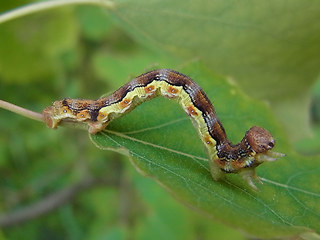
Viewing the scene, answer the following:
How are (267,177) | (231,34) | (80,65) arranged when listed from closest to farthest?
(267,177), (231,34), (80,65)

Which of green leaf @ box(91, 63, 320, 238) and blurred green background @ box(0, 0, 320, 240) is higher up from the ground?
blurred green background @ box(0, 0, 320, 240)

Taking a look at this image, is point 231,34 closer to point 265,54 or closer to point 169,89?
point 265,54

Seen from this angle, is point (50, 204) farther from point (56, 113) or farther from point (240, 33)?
point (240, 33)

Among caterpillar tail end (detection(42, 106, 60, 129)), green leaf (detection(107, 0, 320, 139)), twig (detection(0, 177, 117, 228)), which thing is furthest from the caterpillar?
twig (detection(0, 177, 117, 228))

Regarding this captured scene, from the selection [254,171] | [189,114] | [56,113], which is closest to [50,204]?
[56,113]

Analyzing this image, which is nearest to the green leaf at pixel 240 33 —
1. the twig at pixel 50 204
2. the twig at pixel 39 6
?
the twig at pixel 39 6

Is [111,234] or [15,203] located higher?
[15,203]

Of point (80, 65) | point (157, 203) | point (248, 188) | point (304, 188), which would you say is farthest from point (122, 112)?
point (80, 65)

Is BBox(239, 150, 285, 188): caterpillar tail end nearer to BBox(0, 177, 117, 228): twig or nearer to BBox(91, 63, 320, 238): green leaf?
BBox(91, 63, 320, 238): green leaf
